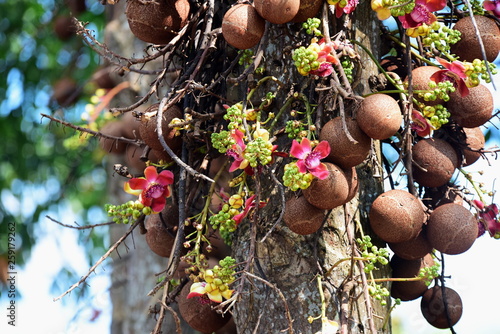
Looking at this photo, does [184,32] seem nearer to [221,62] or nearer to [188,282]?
[221,62]

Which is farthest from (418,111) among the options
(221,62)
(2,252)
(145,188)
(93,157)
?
(2,252)

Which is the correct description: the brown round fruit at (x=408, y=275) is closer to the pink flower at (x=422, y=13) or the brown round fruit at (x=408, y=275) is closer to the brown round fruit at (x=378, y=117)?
the brown round fruit at (x=378, y=117)

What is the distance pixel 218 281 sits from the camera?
1.31 meters

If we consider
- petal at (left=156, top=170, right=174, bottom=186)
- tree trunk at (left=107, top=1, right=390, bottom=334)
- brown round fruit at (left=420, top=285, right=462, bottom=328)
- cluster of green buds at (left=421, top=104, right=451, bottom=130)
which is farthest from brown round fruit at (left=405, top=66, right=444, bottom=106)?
petal at (left=156, top=170, right=174, bottom=186)

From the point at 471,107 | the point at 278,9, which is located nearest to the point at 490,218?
the point at 471,107

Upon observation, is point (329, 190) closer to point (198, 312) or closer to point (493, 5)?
point (198, 312)

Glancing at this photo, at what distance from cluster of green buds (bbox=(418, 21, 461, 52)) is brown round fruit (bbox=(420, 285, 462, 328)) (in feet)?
1.84

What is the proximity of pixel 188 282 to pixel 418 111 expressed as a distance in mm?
649

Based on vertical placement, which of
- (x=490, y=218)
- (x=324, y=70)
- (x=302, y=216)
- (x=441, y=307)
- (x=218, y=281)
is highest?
(x=324, y=70)

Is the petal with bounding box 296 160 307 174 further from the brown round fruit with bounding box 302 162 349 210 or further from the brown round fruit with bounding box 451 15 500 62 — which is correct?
the brown round fruit with bounding box 451 15 500 62

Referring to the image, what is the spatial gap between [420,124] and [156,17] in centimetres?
64

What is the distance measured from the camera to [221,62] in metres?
1.64

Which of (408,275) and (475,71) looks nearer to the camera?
(475,71)

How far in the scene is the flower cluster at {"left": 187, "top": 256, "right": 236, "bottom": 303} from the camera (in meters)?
1.31
